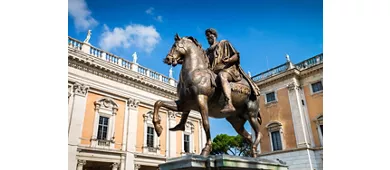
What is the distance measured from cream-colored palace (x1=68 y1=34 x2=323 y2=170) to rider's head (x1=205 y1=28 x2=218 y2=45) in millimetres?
12482

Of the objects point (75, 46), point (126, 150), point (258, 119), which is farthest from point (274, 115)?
point (258, 119)

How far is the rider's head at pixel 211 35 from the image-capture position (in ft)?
12.8

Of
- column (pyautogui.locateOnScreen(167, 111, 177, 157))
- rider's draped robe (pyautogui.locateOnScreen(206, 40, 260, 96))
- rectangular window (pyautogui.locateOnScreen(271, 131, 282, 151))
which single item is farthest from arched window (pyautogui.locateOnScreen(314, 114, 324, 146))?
rider's draped robe (pyautogui.locateOnScreen(206, 40, 260, 96))

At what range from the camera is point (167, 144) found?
19.1 meters

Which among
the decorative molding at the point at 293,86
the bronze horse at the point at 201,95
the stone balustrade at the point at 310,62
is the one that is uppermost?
the stone balustrade at the point at 310,62

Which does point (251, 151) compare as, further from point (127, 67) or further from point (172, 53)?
point (127, 67)

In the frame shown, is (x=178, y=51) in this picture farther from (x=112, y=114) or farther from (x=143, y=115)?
(x=143, y=115)

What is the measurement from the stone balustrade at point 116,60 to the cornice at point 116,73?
447 millimetres

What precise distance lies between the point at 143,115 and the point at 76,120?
4.99 metres

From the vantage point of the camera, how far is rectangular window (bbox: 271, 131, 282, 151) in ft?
65.1

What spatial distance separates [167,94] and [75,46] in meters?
7.62

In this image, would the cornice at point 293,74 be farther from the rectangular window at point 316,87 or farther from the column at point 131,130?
the column at point 131,130

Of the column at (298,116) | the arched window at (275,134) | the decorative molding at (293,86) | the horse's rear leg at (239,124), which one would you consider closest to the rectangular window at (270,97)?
the column at (298,116)

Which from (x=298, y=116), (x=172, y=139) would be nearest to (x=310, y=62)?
(x=298, y=116)
